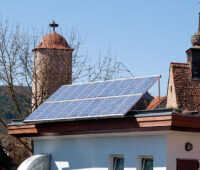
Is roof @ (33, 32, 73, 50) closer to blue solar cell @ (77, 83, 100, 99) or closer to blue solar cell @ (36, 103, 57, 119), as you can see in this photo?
blue solar cell @ (77, 83, 100, 99)

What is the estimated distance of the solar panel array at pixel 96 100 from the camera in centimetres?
1385

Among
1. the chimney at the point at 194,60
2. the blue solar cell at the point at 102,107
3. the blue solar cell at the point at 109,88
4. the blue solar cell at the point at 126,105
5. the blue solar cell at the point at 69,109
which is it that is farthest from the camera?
the chimney at the point at 194,60

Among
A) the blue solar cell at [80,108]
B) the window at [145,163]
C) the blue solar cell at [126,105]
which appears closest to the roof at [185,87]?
the blue solar cell at [80,108]

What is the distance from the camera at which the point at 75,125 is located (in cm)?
1492

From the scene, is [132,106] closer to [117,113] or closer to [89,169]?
[117,113]

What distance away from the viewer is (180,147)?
13.5m

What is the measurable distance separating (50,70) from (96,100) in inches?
682

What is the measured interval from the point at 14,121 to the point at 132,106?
4936mm

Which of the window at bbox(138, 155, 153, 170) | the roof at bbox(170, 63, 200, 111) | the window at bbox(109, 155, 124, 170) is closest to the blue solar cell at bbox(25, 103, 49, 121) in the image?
the window at bbox(109, 155, 124, 170)

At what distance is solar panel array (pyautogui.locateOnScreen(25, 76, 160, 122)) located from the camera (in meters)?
13.9

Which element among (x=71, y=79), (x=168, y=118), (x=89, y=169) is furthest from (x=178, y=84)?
(x=168, y=118)

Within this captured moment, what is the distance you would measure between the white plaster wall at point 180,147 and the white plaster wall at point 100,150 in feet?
0.55

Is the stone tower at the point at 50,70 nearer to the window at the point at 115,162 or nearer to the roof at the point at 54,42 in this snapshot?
the roof at the point at 54,42

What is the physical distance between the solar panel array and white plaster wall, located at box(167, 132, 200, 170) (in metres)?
1.36
